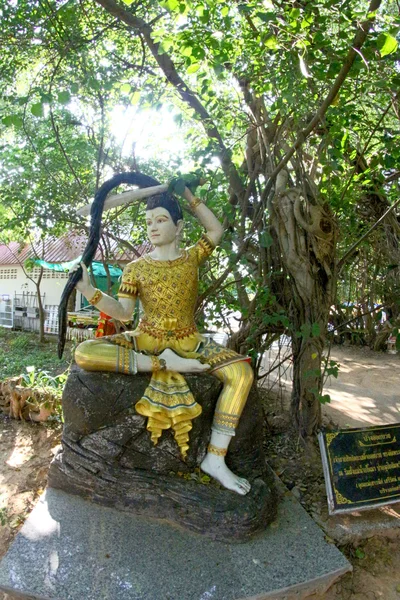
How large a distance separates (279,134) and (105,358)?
91.0 inches

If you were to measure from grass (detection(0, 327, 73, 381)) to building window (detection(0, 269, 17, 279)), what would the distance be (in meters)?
3.17

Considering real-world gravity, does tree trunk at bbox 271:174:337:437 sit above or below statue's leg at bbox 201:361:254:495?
above

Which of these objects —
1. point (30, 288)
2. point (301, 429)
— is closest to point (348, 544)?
point (301, 429)

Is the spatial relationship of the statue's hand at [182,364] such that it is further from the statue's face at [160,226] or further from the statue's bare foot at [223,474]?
the statue's face at [160,226]

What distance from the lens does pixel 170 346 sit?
2.72m

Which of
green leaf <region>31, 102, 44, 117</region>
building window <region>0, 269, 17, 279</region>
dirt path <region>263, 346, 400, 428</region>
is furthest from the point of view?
building window <region>0, 269, 17, 279</region>

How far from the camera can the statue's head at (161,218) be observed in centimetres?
278

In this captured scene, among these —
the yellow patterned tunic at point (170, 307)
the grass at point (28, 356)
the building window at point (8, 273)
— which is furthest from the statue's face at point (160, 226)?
the building window at point (8, 273)

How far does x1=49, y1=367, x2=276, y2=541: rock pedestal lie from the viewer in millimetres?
2385

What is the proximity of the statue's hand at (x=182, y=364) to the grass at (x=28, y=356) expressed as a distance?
4.11 metres

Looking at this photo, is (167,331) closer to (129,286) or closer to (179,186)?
(129,286)

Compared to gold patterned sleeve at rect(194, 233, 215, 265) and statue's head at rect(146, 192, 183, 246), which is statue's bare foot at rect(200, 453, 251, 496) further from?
statue's head at rect(146, 192, 183, 246)

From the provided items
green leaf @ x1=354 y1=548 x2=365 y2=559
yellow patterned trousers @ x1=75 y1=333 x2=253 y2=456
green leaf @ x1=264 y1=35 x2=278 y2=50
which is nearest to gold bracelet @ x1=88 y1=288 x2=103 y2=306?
yellow patterned trousers @ x1=75 y1=333 x2=253 y2=456

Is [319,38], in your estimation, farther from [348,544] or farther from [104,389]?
[348,544]
